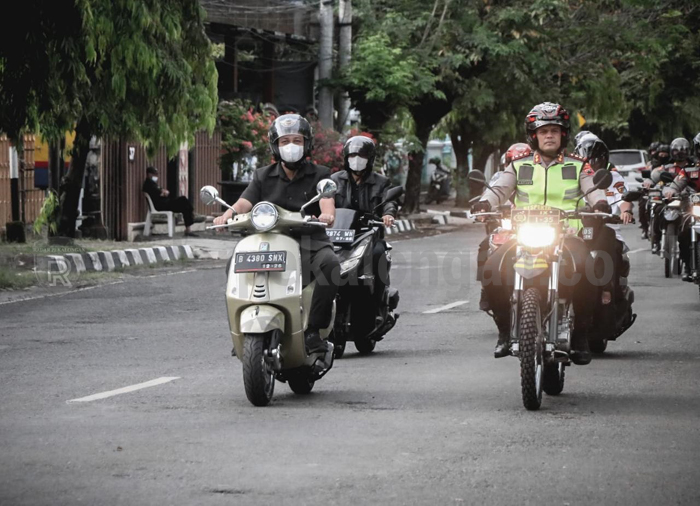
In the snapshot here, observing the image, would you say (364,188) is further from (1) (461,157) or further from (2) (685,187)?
(1) (461,157)

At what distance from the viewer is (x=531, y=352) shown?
→ 8070mm

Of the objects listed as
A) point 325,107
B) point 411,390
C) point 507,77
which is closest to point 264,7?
point 325,107

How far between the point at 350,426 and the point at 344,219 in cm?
376

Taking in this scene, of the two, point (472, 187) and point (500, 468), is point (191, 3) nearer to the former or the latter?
point (500, 468)

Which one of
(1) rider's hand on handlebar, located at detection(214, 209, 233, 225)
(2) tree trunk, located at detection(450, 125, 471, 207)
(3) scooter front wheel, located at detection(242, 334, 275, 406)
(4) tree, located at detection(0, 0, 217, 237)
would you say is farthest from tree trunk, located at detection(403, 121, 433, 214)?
(3) scooter front wheel, located at detection(242, 334, 275, 406)

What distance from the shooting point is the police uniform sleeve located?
9008 millimetres

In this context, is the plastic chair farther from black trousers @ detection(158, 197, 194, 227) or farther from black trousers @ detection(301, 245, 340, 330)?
black trousers @ detection(301, 245, 340, 330)

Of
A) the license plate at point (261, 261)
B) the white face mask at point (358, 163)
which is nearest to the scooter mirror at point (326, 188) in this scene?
the license plate at point (261, 261)

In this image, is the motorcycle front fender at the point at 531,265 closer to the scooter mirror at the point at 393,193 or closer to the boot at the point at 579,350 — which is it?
the boot at the point at 579,350

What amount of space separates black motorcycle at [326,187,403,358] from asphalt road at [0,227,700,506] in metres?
0.22

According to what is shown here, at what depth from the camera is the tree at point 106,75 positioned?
1623 cm

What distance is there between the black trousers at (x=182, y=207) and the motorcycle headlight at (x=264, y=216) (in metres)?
18.1

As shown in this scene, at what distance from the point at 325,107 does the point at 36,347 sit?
21.0 m

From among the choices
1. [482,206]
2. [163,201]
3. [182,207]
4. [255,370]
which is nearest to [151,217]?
[163,201]
